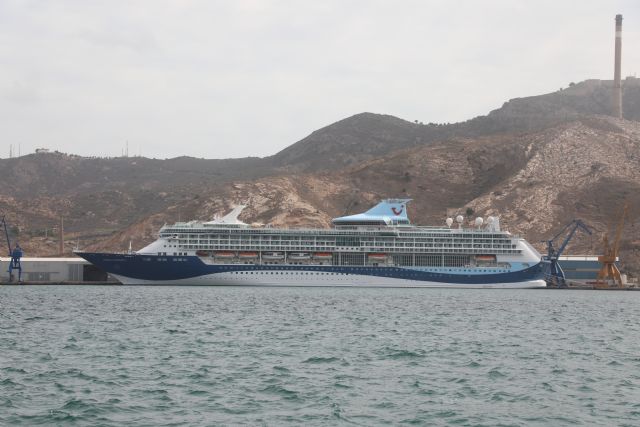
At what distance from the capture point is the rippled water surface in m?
26.4

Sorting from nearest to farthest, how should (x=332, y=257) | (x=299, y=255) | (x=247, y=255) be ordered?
(x=247, y=255) < (x=299, y=255) < (x=332, y=257)

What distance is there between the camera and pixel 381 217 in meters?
114

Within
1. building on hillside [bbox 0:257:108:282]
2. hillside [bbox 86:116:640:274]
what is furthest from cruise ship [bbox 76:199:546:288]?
hillside [bbox 86:116:640:274]

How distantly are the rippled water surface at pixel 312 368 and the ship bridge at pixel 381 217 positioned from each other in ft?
166

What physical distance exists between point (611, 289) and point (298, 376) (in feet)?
310

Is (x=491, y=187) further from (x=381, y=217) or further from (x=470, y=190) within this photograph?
(x=381, y=217)

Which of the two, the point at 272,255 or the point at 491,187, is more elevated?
the point at 491,187

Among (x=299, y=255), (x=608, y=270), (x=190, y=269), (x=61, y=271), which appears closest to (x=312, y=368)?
(x=190, y=269)

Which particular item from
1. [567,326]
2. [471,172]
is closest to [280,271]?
[567,326]

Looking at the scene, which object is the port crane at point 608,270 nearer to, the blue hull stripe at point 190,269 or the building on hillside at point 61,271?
the blue hull stripe at point 190,269

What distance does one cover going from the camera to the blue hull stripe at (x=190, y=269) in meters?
104

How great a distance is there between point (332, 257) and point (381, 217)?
28.3 ft

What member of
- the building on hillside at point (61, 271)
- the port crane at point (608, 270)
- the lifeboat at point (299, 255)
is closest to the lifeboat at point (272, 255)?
the lifeboat at point (299, 255)

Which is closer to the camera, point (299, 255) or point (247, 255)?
point (247, 255)
